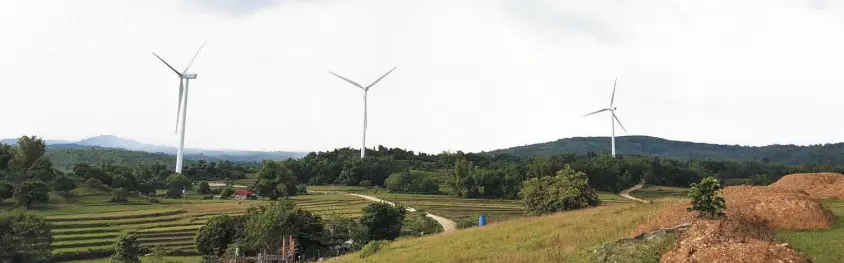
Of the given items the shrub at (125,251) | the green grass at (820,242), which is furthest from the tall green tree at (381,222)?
the green grass at (820,242)

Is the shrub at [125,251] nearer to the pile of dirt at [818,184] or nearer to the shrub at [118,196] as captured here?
the shrub at [118,196]

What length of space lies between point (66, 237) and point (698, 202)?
69.4 m

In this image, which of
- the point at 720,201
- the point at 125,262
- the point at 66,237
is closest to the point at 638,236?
the point at 720,201

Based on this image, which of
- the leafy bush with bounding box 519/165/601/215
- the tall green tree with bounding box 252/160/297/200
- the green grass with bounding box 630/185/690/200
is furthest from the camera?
the tall green tree with bounding box 252/160/297/200

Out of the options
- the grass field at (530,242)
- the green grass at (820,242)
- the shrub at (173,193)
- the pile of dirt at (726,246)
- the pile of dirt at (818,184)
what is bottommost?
the shrub at (173,193)

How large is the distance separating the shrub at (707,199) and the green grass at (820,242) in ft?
6.82

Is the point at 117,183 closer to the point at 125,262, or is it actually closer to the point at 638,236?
the point at 125,262

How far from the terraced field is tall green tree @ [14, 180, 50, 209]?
9.90 metres

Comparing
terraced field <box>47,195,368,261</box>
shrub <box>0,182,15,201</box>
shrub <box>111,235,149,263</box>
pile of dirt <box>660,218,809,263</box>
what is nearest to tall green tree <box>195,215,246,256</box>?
terraced field <box>47,195,368,261</box>

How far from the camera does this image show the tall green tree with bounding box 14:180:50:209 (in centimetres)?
7569

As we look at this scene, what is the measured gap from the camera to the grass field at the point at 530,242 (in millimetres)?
19750

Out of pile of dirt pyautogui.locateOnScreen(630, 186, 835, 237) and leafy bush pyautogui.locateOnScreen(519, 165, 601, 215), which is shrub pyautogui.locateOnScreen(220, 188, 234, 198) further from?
pile of dirt pyautogui.locateOnScreen(630, 186, 835, 237)

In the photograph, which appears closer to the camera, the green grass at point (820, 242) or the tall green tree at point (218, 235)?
the green grass at point (820, 242)

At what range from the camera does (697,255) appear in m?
13.0
